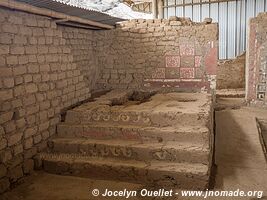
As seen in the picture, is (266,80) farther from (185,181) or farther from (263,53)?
(185,181)

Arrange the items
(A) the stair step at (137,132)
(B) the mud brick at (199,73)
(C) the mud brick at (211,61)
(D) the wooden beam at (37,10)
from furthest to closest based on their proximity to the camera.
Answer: (B) the mud brick at (199,73) < (C) the mud brick at (211,61) < (A) the stair step at (137,132) < (D) the wooden beam at (37,10)

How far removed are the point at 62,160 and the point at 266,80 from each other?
21.8 feet

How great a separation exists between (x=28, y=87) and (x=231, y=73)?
981cm

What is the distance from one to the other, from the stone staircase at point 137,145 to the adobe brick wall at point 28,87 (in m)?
0.35

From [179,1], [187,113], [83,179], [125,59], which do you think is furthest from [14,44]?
[179,1]

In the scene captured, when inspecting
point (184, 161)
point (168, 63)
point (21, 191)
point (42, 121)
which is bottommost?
point (21, 191)

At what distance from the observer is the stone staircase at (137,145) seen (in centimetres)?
407

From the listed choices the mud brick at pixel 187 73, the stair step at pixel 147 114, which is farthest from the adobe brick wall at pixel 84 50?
the mud brick at pixel 187 73

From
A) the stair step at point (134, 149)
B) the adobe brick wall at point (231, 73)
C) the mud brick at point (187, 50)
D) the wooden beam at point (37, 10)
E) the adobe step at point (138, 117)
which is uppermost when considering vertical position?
the wooden beam at point (37, 10)

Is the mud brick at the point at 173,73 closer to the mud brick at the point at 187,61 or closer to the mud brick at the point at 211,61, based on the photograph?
the mud brick at the point at 187,61

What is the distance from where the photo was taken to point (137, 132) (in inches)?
186

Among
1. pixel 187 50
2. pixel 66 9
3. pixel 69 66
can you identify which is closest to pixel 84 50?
pixel 69 66

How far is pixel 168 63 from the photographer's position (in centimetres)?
763

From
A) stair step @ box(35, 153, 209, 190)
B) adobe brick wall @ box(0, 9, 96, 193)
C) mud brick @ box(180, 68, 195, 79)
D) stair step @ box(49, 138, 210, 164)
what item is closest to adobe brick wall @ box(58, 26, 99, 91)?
adobe brick wall @ box(0, 9, 96, 193)
